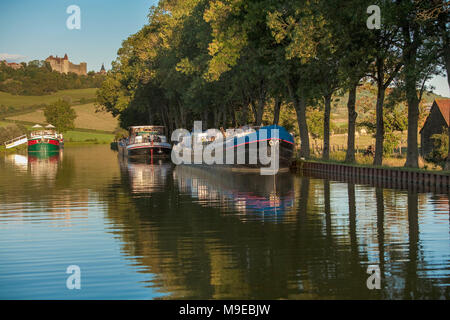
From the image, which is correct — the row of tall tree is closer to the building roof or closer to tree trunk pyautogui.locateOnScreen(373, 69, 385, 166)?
tree trunk pyautogui.locateOnScreen(373, 69, 385, 166)

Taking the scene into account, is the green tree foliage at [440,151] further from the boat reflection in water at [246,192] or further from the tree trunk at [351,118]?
the boat reflection in water at [246,192]

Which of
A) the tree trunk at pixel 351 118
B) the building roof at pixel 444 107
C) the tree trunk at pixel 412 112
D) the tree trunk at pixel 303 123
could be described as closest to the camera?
the tree trunk at pixel 412 112

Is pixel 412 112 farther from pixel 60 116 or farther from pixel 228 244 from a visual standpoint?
pixel 60 116

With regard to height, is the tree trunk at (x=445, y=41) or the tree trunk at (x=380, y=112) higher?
the tree trunk at (x=445, y=41)

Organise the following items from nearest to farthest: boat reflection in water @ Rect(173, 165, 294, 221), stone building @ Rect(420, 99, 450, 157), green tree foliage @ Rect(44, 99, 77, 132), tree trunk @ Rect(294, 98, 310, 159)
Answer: boat reflection in water @ Rect(173, 165, 294, 221) < tree trunk @ Rect(294, 98, 310, 159) < stone building @ Rect(420, 99, 450, 157) < green tree foliage @ Rect(44, 99, 77, 132)

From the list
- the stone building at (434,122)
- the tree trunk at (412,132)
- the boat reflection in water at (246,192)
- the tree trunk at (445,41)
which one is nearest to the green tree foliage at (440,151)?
the stone building at (434,122)

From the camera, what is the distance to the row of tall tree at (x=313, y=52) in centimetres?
3284

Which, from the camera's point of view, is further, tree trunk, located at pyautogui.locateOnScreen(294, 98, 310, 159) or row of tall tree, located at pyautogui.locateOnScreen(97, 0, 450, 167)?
tree trunk, located at pyautogui.locateOnScreen(294, 98, 310, 159)

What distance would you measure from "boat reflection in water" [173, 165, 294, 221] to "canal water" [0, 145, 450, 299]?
9cm

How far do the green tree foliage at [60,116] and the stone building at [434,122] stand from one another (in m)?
122

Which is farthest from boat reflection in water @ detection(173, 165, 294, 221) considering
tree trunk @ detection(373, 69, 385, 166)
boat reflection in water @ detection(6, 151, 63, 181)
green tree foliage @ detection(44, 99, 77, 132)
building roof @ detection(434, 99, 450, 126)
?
green tree foliage @ detection(44, 99, 77, 132)

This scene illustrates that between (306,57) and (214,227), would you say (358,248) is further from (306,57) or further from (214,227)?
(306,57)

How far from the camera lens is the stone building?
232ft

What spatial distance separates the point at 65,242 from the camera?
1667 cm
